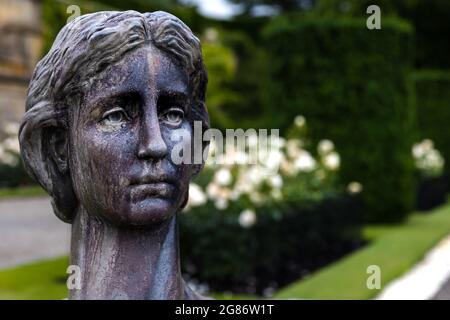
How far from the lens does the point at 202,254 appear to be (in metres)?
5.55

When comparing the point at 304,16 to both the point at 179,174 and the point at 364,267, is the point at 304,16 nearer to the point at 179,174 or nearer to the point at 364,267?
the point at 364,267

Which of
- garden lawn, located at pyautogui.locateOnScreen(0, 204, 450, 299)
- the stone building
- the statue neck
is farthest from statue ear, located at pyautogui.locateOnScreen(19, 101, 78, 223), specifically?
the stone building

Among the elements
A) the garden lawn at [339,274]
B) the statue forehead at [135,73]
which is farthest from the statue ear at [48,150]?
the garden lawn at [339,274]

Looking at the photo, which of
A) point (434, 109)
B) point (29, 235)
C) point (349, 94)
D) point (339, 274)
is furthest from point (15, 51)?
point (339, 274)

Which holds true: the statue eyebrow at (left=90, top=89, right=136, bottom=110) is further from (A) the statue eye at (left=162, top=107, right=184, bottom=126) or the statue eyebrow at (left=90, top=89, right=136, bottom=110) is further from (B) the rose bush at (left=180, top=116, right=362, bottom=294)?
(B) the rose bush at (left=180, top=116, right=362, bottom=294)

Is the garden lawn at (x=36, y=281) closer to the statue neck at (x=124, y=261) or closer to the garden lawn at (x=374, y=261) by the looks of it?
the garden lawn at (x=374, y=261)

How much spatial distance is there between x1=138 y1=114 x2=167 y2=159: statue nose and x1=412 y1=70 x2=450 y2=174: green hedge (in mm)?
15203

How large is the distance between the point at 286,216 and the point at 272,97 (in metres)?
4.02

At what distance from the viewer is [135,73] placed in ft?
6.61

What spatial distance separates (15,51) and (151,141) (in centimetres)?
1579

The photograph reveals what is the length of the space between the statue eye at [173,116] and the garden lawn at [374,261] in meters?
2.94

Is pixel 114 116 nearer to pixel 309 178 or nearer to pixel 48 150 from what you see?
pixel 48 150

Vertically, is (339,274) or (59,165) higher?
(59,165)

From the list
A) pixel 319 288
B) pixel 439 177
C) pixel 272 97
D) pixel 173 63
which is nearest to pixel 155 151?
pixel 173 63
